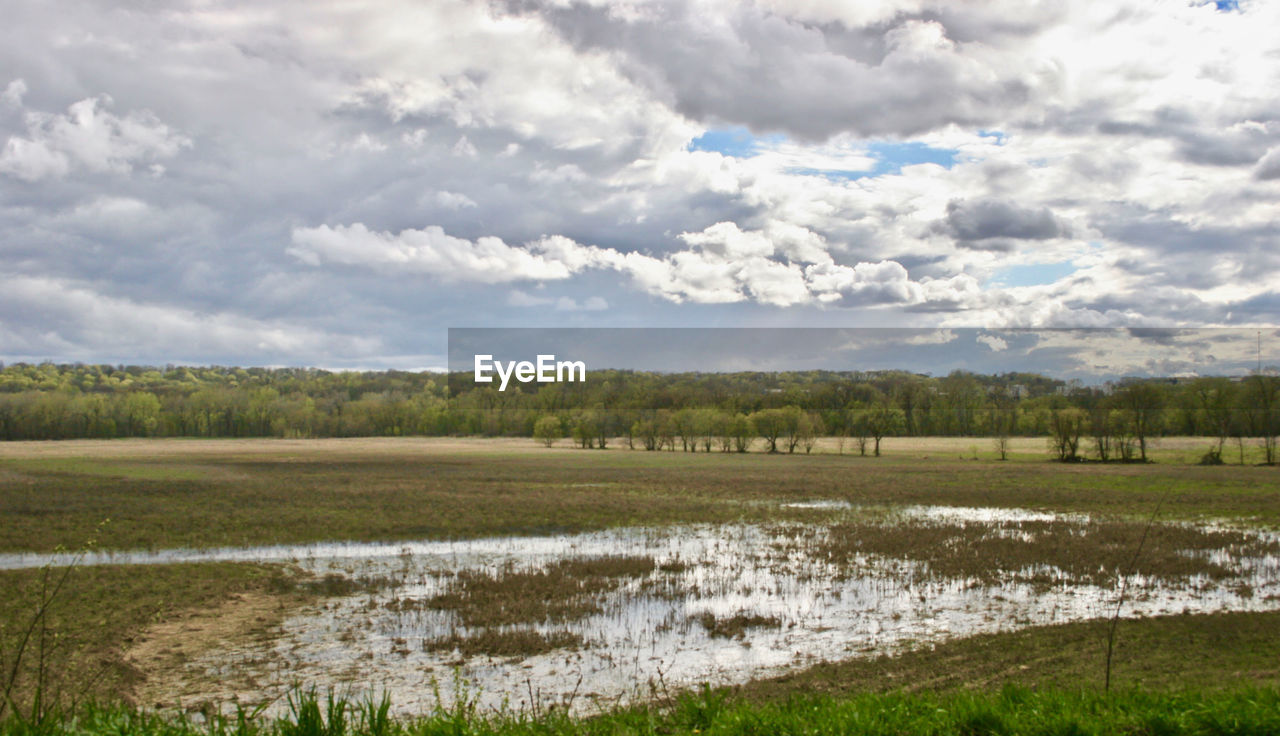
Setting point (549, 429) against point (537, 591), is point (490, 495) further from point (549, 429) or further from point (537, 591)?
point (549, 429)

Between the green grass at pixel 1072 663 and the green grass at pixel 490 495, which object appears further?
the green grass at pixel 490 495

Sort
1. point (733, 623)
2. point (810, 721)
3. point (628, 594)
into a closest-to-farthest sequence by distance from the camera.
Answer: point (810, 721) < point (733, 623) < point (628, 594)

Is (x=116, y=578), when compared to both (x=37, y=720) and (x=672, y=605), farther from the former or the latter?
(x=37, y=720)

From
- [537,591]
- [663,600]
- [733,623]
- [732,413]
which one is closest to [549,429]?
[732,413]

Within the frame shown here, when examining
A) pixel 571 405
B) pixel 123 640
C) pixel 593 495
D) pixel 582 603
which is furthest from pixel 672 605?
pixel 571 405

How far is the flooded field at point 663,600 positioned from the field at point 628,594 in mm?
93

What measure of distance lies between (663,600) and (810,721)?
438 inches

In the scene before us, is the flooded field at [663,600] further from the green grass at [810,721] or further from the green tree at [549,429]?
the green tree at [549,429]

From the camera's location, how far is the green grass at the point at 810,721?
5.40 meters

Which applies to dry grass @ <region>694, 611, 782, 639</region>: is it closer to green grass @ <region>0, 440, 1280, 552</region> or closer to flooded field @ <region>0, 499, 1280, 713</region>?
flooded field @ <region>0, 499, 1280, 713</region>

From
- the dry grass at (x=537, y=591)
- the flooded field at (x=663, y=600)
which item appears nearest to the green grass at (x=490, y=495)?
the flooded field at (x=663, y=600)

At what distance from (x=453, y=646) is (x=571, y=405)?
150 m

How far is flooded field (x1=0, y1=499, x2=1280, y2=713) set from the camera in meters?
11.8

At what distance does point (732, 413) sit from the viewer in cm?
12369
